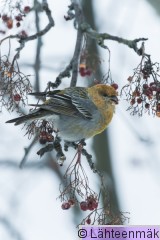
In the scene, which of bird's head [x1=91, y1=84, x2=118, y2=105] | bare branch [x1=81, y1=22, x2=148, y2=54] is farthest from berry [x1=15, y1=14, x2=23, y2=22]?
bird's head [x1=91, y1=84, x2=118, y2=105]

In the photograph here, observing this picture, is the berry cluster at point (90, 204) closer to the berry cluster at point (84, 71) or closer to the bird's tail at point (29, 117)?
the bird's tail at point (29, 117)

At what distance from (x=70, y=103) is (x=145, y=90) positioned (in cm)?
104

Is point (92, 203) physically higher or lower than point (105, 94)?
lower

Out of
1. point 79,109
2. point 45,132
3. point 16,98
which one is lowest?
point 45,132

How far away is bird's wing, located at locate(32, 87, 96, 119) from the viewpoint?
5484 millimetres

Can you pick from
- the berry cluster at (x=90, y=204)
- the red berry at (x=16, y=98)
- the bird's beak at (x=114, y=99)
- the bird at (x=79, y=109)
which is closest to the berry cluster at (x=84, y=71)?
the bird at (x=79, y=109)

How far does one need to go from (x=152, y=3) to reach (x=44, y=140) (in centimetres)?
277

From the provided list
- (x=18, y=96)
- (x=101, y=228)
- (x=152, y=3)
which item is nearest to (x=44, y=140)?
(x=18, y=96)

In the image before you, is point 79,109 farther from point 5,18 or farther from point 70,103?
point 5,18

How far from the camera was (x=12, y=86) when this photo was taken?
16.1 feet

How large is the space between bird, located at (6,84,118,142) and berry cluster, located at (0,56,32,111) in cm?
33

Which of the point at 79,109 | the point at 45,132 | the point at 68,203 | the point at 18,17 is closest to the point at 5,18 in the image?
the point at 18,17

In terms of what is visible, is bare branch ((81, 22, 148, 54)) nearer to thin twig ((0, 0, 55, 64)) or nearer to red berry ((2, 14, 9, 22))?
thin twig ((0, 0, 55, 64))

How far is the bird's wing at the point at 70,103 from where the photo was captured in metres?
5.48
